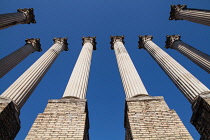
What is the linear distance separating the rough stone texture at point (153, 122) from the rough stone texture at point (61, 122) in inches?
76.7

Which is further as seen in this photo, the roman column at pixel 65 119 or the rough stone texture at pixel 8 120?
the rough stone texture at pixel 8 120

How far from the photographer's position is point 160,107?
8281 mm

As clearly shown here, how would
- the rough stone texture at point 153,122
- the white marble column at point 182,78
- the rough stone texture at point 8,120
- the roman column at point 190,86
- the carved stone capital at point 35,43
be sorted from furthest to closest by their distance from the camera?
1. the carved stone capital at point 35,43
2. the white marble column at point 182,78
3. the roman column at point 190,86
4. the rough stone texture at point 8,120
5. the rough stone texture at point 153,122

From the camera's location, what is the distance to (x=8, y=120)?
820 cm

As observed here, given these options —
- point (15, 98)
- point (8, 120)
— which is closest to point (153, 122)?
point (8, 120)

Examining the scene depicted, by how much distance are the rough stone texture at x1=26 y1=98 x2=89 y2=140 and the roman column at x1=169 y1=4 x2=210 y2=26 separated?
41.6ft

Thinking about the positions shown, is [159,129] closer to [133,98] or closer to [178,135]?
[178,135]

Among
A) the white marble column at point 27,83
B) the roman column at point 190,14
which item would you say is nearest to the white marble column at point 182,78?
the roman column at point 190,14

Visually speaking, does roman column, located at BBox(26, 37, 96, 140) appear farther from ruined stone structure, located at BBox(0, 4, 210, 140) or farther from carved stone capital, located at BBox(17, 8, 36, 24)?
carved stone capital, located at BBox(17, 8, 36, 24)

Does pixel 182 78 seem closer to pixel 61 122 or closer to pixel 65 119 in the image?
pixel 65 119

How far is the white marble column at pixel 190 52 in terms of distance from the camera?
50.3 feet

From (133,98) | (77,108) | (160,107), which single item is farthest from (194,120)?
(77,108)

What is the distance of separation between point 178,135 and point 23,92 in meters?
8.28

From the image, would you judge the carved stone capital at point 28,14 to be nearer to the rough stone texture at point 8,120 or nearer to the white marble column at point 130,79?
the white marble column at point 130,79
